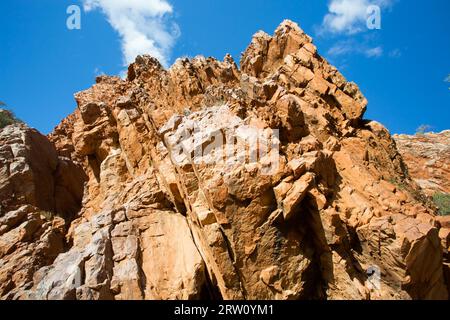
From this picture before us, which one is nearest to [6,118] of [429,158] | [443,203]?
[443,203]

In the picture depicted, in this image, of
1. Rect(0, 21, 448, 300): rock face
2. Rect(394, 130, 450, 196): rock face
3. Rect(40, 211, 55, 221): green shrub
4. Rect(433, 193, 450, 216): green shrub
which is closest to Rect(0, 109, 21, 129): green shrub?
Rect(0, 21, 448, 300): rock face

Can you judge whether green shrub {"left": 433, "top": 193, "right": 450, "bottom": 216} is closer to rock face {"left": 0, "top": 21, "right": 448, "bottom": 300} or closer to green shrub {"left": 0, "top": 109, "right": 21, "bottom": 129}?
rock face {"left": 0, "top": 21, "right": 448, "bottom": 300}

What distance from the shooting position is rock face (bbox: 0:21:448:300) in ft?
38.9

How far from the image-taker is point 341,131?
18078mm

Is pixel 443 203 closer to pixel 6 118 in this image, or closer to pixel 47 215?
pixel 47 215

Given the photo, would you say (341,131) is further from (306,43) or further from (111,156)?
(111,156)

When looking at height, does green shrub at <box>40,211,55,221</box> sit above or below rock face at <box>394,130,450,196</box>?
below

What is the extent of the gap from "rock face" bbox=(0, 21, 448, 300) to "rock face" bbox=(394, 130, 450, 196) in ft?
77.2

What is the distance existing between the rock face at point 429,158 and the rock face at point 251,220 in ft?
77.2
